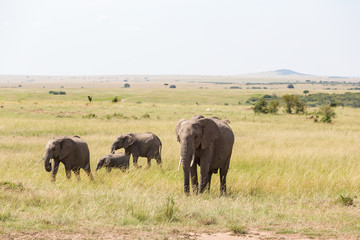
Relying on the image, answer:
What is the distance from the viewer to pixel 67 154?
12305 millimetres

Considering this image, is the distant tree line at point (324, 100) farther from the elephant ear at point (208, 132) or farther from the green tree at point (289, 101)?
the elephant ear at point (208, 132)

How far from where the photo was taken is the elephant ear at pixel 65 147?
12.2 metres

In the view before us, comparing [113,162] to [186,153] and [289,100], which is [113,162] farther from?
[289,100]

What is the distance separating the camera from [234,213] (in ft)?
28.9

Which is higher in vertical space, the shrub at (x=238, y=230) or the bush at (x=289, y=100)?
the shrub at (x=238, y=230)

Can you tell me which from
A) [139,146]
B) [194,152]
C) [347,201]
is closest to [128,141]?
[139,146]

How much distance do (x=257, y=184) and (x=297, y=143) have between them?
36.3 feet

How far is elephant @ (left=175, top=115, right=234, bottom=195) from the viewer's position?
390 inches

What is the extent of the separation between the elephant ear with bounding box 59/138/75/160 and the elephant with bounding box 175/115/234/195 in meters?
3.42

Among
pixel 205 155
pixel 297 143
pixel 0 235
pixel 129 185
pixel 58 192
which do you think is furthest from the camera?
pixel 297 143

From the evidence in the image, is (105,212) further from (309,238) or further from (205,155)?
(309,238)

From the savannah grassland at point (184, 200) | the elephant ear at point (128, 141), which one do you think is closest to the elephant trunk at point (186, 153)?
the savannah grassland at point (184, 200)

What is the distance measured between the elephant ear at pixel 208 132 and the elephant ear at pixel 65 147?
4118 millimetres

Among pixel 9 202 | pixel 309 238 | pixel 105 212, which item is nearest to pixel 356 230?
pixel 309 238
